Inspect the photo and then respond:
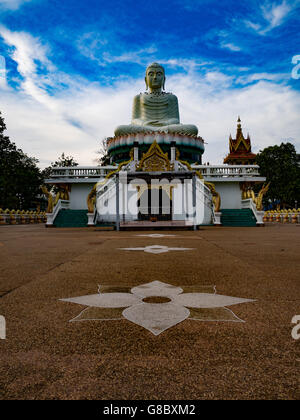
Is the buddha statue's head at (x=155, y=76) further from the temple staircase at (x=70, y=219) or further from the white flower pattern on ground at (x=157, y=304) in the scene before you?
the white flower pattern on ground at (x=157, y=304)

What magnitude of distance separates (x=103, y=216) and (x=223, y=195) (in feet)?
26.1

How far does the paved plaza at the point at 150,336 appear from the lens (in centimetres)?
102

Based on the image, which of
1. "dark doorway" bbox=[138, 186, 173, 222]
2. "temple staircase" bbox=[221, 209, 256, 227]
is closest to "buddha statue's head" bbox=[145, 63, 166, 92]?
"dark doorway" bbox=[138, 186, 173, 222]

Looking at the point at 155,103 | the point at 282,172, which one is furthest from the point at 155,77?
the point at 282,172

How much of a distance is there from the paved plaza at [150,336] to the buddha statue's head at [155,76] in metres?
26.4

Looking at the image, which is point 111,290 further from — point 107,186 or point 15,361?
point 107,186

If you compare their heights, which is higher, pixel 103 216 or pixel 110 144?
pixel 110 144

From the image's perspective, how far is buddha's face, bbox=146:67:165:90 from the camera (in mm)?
26375

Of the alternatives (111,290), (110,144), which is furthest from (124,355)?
(110,144)

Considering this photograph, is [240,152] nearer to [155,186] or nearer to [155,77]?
[155,77]

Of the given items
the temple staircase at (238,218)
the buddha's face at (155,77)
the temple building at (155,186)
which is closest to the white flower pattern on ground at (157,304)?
the temple building at (155,186)

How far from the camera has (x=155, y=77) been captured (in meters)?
26.4

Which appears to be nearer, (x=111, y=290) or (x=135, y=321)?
(x=135, y=321)
